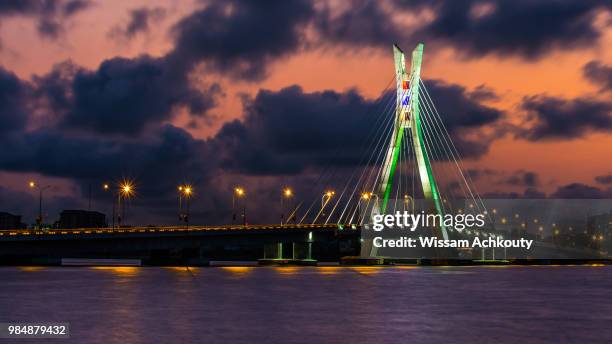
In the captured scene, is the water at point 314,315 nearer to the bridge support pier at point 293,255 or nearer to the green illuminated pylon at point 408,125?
the green illuminated pylon at point 408,125

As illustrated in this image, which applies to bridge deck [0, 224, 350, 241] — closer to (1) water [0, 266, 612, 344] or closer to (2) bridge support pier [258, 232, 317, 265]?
(2) bridge support pier [258, 232, 317, 265]

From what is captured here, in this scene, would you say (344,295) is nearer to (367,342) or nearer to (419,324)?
(419,324)

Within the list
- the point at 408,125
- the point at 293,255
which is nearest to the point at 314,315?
the point at 408,125

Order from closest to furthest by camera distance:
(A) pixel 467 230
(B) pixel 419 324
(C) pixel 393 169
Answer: (B) pixel 419 324
(C) pixel 393 169
(A) pixel 467 230

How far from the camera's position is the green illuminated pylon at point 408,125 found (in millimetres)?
100000

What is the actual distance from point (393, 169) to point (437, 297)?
62.6m

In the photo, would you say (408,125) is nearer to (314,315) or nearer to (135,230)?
(135,230)

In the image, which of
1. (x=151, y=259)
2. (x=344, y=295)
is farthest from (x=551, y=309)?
(x=151, y=259)

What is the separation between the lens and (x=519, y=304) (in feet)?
123

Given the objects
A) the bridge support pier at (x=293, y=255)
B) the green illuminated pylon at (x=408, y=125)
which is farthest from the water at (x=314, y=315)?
the bridge support pier at (x=293, y=255)

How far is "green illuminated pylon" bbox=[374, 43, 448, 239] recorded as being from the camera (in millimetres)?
100000

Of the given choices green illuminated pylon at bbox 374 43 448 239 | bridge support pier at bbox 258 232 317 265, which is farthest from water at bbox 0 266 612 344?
bridge support pier at bbox 258 232 317 265

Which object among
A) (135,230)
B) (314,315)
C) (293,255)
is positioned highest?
(135,230)

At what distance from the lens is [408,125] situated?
104375 mm
